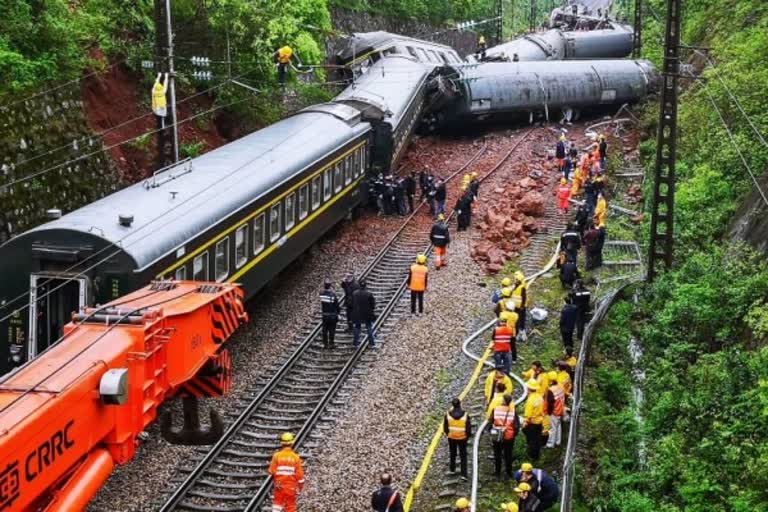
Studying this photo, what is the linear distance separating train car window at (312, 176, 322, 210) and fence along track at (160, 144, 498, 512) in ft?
7.49

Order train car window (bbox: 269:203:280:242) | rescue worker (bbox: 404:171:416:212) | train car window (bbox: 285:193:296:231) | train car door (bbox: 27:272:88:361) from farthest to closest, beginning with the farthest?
1. rescue worker (bbox: 404:171:416:212)
2. train car window (bbox: 285:193:296:231)
3. train car window (bbox: 269:203:280:242)
4. train car door (bbox: 27:272:88:361)

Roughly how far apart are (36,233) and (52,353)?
4811mm

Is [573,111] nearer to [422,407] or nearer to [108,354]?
[422,407]

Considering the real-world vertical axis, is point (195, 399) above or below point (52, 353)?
below

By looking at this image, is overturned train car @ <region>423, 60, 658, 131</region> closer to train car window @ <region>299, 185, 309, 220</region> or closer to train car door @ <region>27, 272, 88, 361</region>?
train car window @ <region>299, 185, 309, 220</region>

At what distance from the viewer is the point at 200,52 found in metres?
27.4

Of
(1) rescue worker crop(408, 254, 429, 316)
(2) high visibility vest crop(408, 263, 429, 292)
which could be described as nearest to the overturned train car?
(1) rescue worker crop(408, 254, 429, 316)

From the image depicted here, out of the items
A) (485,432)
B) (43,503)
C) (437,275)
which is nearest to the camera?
(43,503)

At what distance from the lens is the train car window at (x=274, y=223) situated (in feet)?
60.7

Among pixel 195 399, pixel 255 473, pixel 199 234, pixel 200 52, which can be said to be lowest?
pixel 255 473

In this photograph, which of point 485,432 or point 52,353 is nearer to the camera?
point 52,353

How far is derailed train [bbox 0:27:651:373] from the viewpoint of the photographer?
13.0 metres

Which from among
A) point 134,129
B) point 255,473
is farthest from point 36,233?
point 134,129

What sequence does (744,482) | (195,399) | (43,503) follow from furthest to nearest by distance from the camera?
(744,482), (195,399), (43,503)
